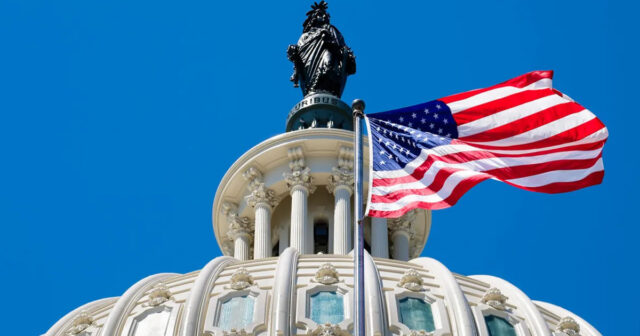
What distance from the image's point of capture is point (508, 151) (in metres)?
34.8

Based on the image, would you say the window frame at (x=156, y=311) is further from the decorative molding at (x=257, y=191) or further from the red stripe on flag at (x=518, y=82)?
the red stripe on flag at (x=518, y=82)

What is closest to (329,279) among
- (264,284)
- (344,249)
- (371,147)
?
(264,284)

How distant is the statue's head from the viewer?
6738cm

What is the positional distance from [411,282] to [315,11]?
2431cm

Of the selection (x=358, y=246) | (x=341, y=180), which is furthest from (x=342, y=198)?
(x=358, y=246)

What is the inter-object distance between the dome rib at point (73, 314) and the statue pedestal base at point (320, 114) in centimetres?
1403

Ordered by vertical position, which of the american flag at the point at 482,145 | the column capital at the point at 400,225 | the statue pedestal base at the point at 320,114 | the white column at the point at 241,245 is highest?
the statue pedestal base at the point at 320,114

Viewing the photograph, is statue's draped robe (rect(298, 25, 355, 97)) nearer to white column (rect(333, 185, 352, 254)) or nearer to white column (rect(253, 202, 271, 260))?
white column (rect(333, 185, 352, 254))

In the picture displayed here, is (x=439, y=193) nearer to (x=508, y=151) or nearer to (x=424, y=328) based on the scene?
(x=508, y=151)

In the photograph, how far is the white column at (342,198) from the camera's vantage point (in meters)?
55.1

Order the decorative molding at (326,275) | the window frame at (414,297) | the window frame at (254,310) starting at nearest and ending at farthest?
1. the window frame at (254,310)
2. the window frame at (414,297)
3. the decorative molding at (326,275)

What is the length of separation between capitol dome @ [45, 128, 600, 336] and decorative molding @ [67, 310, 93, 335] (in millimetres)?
44

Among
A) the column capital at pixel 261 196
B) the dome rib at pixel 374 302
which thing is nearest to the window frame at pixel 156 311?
the dome rib at pixel 374 302

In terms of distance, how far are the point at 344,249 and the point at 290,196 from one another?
5.53 metres
